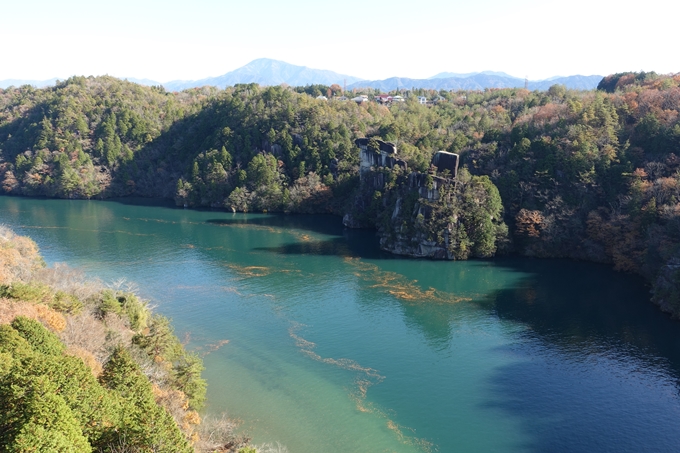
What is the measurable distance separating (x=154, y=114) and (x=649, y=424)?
114m

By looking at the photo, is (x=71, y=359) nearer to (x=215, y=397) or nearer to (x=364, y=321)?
(x=215, y=397)

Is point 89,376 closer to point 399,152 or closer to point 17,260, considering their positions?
point 17,260

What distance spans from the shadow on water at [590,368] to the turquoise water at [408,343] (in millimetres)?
116

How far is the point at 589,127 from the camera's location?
63.6 metres

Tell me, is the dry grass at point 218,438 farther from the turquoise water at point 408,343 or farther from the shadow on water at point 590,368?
the shadow on water at point 590,368

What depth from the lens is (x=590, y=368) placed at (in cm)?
3303

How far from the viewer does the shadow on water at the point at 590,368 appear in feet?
86.4

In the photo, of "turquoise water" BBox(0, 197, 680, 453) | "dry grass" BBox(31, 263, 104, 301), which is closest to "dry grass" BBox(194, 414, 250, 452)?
"turquoise water" BBox(0, 197, 680, 453)

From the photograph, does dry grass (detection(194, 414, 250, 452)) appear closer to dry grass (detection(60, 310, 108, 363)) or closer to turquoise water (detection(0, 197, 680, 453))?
turquoise water (detection(0, 197, 680, 453))

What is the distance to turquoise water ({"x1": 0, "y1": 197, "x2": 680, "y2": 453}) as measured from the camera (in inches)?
1052

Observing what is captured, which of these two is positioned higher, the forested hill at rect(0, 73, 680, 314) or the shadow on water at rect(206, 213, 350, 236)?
the forested hill at rect(0, 73, 680, 314)

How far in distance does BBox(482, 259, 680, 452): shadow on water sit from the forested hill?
4811 millimetres

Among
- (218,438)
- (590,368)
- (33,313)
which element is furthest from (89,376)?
(590,368)

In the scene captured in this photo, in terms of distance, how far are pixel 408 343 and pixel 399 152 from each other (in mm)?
42527
